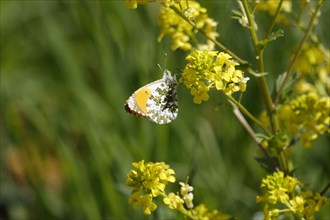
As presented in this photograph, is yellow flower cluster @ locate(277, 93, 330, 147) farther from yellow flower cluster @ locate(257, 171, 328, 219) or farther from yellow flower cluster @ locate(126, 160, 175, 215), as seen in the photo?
yellow flower cluster @ locate(126, 160, 175, 215)

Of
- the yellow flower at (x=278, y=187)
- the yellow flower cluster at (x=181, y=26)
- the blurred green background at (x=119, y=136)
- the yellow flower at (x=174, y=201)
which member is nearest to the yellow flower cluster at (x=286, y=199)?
Answer: the yellow flower at (x=278, y=187)

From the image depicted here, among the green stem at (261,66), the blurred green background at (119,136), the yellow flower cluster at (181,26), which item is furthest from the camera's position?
the blurred green background at (119,136)

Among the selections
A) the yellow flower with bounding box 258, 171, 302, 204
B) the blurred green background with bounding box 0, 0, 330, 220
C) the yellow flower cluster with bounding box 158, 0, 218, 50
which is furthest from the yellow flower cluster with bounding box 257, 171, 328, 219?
the blurred green background with bounding box 0, 0, 330, 220

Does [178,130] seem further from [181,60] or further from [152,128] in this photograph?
[181,60]

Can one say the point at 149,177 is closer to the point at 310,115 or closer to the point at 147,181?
the point at 147,181

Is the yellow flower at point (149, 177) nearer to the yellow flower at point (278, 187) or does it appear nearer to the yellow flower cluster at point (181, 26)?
the yellow flower at point (278, 187)

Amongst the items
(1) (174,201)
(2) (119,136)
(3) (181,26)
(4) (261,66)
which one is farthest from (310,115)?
(2) (119,136)
